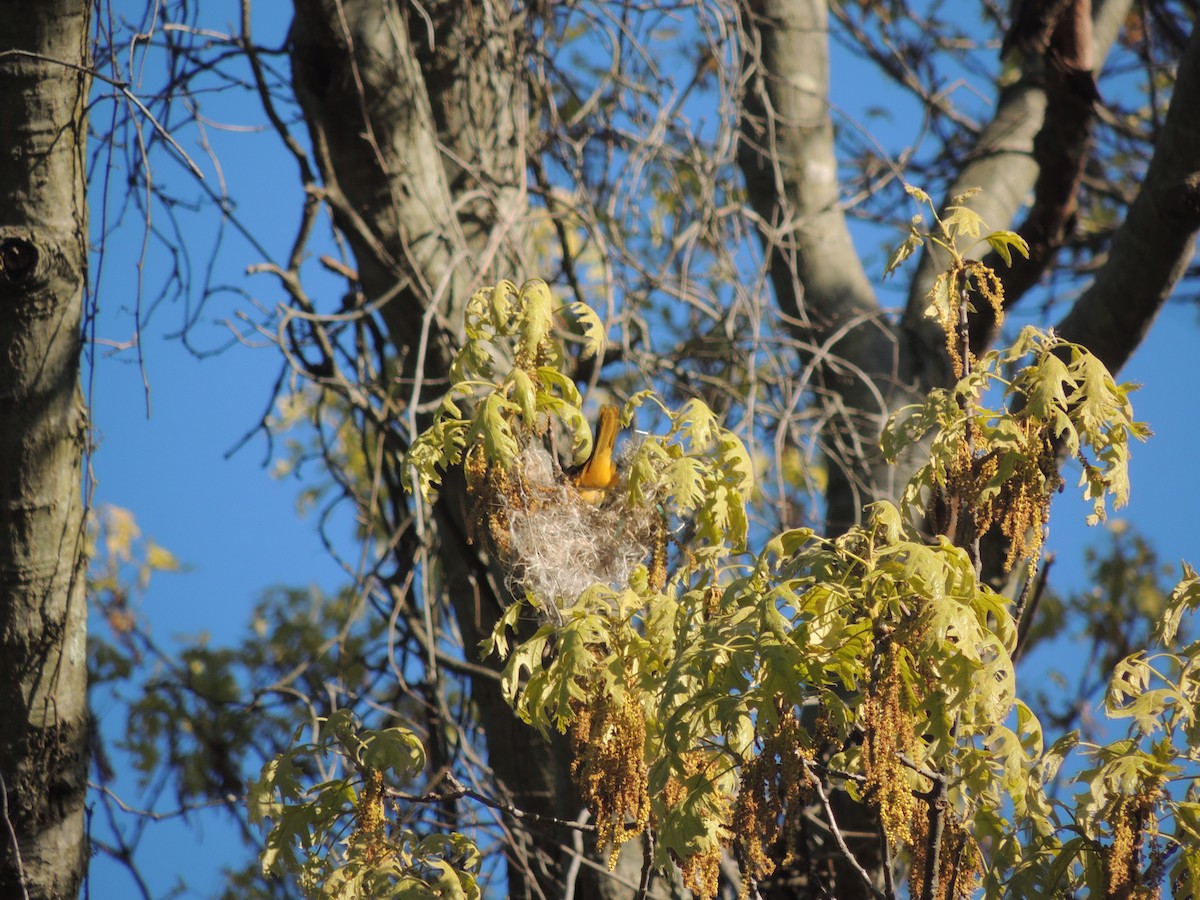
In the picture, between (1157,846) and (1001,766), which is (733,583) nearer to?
(1001,766)

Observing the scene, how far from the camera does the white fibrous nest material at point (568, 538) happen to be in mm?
2451

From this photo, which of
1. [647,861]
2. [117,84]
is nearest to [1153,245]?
[647,861]

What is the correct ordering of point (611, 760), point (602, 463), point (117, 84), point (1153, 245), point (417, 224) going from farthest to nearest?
point (417, 224), point (1153, 245), point (602, 463), point (117, 84), point (611, 760)

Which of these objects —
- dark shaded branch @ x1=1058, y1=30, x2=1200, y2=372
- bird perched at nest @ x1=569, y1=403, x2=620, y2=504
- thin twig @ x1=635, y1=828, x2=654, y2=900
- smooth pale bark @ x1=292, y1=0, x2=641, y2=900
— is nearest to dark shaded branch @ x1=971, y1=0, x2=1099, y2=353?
dark shaded branch @ x1=1058, y1=30, x2=1200, y2=372

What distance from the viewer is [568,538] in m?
2.57

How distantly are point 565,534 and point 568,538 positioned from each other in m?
0.01

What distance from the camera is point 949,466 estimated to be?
1810 millimetres

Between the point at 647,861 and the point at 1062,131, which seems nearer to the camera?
the point at 647,861

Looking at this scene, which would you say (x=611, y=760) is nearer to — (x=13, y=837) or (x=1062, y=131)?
(x=13, y=837)

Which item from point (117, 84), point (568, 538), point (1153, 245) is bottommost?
point (568, 538)

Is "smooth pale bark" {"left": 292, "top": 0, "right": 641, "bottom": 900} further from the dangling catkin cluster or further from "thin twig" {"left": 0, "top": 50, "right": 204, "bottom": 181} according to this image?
the dangling catkin cluster

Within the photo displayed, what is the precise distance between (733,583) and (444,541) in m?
2.02

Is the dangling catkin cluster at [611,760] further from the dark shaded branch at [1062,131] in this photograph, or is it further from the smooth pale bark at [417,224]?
the dark shaded branch at [1062,131]

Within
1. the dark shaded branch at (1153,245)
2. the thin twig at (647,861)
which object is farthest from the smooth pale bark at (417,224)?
the dark shaded branch at (1153,245)
